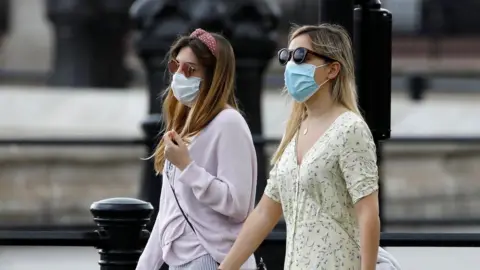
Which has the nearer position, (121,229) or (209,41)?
(209,41)

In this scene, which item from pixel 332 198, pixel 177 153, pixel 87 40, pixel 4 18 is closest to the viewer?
pixel 332 198

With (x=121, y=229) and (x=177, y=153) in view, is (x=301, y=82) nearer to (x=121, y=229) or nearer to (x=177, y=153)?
(x=177, y=153)

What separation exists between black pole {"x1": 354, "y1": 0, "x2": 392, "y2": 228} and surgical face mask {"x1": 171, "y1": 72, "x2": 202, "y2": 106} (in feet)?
4.11

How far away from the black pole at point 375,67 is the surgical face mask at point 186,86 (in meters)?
1.25

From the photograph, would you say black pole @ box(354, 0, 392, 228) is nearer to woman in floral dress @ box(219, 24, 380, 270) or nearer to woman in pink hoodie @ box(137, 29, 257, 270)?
woman in pink hoodie @ box(137, 29, 257, 270)

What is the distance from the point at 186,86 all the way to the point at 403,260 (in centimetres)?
622

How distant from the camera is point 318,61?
15.1 ft

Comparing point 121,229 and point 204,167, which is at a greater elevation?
point 204,167

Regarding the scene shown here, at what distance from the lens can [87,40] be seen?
2300 cm

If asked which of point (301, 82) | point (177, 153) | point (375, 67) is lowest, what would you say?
point (177, 153)

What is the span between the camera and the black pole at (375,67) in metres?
6.07

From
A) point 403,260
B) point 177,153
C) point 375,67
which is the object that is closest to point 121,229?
point 375,67

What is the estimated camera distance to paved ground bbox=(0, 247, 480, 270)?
10789 mm

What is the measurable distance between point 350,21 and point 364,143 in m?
1.99
